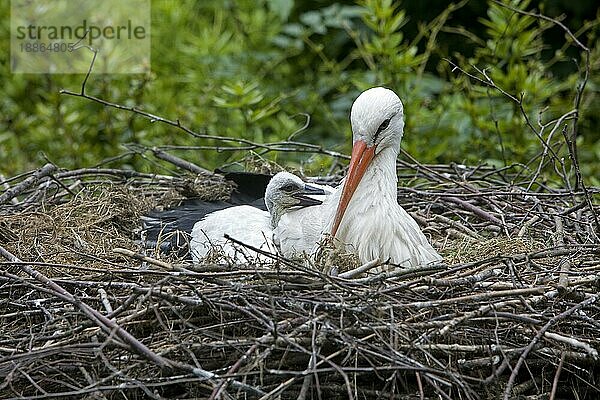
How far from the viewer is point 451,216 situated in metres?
3.86

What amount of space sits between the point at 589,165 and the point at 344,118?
58.2 inches

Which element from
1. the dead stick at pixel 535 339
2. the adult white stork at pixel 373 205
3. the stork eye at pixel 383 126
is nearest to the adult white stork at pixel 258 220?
the adult white stork at pixel 373 205

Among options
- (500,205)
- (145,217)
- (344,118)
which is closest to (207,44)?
(344,118)

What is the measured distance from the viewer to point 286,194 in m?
3.32

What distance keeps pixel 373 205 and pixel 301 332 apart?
0.88 metres

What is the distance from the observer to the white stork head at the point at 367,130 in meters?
3.02

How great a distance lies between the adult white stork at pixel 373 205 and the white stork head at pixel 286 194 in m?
0.17
